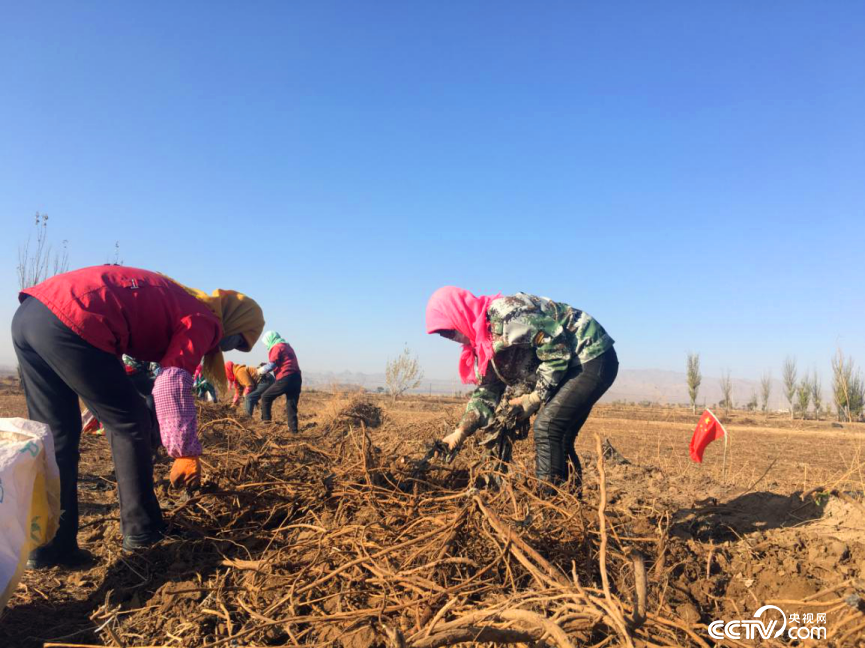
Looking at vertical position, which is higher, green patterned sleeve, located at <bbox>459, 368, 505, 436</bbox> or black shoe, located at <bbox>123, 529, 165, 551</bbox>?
green patterned sleeve, located at <bbox>459, 368, 505, 436</bbox>

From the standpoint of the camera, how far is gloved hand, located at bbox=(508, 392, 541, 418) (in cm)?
306

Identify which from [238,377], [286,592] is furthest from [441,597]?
[238,377]

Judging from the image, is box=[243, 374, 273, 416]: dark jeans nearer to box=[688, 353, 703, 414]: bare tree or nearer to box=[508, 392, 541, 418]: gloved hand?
box=[508, 392, 541, 418]: gloved hand

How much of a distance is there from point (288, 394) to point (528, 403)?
5.24 meters

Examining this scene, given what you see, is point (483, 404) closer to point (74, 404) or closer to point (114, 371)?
point (114, 371)

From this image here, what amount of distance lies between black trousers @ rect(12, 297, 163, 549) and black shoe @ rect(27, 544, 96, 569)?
3cm

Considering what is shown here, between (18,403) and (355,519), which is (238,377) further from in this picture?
(18,403)

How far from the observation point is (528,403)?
10.1ft

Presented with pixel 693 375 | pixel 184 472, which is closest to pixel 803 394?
pixel 693 375

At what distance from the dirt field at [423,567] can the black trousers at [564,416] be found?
172mm

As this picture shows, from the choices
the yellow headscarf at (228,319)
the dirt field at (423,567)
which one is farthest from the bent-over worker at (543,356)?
the yellow headscarf at (228,319)

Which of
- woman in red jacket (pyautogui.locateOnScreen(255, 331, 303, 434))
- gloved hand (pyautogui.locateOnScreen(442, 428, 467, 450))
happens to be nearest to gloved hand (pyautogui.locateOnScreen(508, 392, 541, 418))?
gloved hand (pyautogui.locateOnScreen(442, 428, 467, 450))

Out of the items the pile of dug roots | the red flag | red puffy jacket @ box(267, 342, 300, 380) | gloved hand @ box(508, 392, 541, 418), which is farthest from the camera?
red puffy jacket @ box(267, 342, 300, 380)

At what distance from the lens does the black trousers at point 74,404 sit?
231 cm
